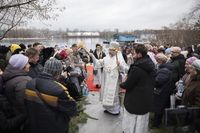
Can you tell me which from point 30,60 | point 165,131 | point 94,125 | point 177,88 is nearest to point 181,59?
point 177,88

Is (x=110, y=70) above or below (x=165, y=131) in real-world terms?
above

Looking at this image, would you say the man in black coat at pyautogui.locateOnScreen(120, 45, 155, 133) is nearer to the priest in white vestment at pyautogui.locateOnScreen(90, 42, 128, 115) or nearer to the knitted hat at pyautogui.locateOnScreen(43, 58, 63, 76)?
the knitted hat at pyautogui.locateOnScreen(43, 58, 63, 76)

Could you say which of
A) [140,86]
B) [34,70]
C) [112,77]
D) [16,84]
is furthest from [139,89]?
[112,77]

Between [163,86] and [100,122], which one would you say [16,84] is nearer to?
[163,86]

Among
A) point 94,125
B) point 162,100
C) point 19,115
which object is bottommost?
point 94,125

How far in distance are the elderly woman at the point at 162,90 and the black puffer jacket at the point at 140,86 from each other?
111 centimetres

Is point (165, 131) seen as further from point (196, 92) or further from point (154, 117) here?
point (196, 92)

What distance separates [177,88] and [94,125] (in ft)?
7.74

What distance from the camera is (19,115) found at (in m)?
4.80

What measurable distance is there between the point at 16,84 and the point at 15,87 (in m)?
0.05

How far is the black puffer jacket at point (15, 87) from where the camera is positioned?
16.2 feet

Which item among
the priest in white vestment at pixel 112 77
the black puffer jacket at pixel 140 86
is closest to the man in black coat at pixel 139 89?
the black puffer jacket at pixel 140 86

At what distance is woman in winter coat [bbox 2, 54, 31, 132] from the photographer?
4926 mm

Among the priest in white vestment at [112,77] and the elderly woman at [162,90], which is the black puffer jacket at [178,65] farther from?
the priest in white vestment at [112,77]
